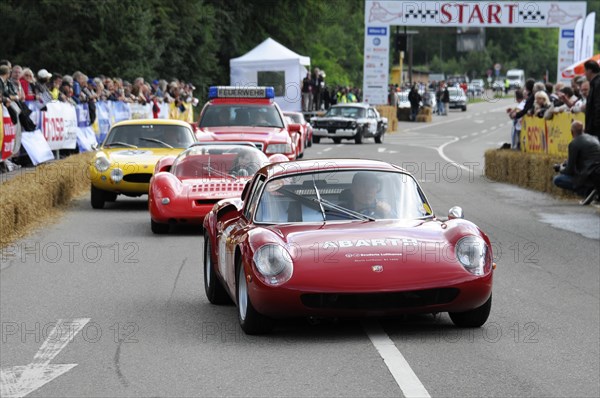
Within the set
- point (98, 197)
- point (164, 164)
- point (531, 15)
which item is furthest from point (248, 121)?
point (531, 15)

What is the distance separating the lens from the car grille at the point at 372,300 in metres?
7.54

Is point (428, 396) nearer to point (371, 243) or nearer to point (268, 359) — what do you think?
point (268, 359)

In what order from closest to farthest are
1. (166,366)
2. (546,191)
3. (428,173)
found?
(166,366) < (546,191) < (428,173)

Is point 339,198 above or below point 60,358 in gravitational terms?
above

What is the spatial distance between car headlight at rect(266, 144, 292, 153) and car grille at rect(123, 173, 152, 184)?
4.79m

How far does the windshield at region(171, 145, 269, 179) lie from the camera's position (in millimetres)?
15586

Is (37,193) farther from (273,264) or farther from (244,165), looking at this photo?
(273,264)

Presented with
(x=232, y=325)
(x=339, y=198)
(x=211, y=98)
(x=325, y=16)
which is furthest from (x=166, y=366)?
(x=325, y=16)

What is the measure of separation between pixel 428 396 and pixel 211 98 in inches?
768

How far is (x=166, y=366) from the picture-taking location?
22.8 feet

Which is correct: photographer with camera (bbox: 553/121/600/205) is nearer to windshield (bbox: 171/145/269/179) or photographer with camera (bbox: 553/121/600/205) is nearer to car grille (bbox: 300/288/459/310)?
windshield (bbox: 171/145/269/179)

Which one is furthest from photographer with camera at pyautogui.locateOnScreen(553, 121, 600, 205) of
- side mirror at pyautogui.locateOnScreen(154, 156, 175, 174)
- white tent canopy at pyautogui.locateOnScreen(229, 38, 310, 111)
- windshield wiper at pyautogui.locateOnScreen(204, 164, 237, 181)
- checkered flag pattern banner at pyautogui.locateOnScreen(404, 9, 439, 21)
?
checkered flag pattern banner at pyautogui.locateOnScreen(404, 9, 439, 21)

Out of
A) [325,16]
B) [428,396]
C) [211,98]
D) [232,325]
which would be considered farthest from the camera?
[325,16]

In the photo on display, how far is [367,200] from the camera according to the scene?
8.62 m
